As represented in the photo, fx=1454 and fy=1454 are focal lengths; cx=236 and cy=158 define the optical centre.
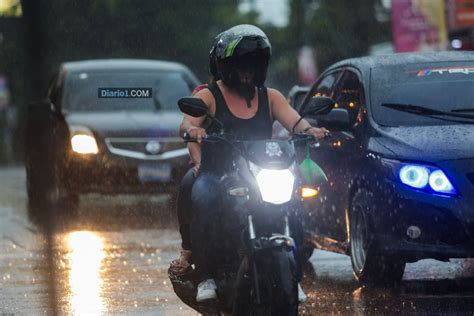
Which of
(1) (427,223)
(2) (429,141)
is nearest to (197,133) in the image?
(1) (427,223)

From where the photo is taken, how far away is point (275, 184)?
7156 mm

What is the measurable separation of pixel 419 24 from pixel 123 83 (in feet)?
60.1

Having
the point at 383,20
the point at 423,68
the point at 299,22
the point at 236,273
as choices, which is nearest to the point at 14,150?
the point at 299,22

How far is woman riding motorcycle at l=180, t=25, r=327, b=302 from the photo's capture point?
767 cm

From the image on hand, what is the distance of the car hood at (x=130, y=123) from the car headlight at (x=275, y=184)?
865 cm

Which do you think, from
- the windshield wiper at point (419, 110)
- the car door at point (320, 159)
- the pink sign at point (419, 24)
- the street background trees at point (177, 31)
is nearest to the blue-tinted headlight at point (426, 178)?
the windshield wiper at point (419, 110)

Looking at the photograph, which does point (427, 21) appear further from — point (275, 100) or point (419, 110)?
point (275, 100)

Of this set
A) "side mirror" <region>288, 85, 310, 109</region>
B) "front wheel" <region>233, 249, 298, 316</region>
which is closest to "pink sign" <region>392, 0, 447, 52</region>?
"side mirror" <region>288, 85, 310, 109</region>

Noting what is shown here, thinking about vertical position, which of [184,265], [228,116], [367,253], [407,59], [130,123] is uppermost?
[228,116]

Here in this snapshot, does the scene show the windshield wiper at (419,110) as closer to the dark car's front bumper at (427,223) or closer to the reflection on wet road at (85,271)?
→ the dark car's front bumper at (427,223)

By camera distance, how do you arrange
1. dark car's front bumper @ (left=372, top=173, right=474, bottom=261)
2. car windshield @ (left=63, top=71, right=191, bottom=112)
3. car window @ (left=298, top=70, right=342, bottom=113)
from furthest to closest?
1. car windshield @ (left=63, top=71, right=191, bottom=112)
2. car window @ (left=298, top=70, right=342, bottom=113)
3. dark car's front bumper @ (left=372, top=173, right=474, bottom=261)

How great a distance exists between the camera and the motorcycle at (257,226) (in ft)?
22.8

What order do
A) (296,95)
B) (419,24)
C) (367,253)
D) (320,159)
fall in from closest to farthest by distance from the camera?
(367,253) → (320,159) → (296,95) → (419,24)

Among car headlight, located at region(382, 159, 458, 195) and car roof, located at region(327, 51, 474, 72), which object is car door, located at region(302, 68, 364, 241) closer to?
car roof, located at region(327, 51, 474, 72)
